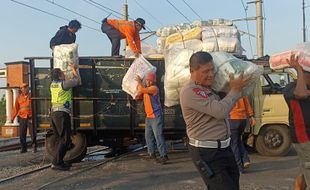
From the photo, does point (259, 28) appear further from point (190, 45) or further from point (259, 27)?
point (190, 45)

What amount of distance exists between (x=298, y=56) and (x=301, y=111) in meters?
0.56

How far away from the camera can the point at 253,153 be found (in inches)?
457

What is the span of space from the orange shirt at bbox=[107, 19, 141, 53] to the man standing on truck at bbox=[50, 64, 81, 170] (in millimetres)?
1684

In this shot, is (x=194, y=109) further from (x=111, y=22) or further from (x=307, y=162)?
(x=111, y=22)

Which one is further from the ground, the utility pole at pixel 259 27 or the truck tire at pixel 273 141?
the utility pole at pixel 259 27

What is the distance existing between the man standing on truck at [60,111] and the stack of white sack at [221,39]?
2762mm

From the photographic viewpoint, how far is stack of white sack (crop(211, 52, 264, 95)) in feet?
15.6

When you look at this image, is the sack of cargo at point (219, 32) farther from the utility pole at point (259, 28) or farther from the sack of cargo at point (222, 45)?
the utility pole at point (259, 28)

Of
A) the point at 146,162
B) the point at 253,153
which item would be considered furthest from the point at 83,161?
the point at 253,153

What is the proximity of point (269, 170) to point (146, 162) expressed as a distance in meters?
2.67

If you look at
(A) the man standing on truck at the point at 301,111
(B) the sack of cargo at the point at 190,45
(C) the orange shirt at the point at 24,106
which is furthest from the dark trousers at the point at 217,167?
(C) the orange shirt at the point at 24,106

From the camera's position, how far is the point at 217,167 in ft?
13.8

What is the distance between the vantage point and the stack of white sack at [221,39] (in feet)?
32.0

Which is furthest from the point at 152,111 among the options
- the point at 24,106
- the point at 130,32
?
the point at 24,106
